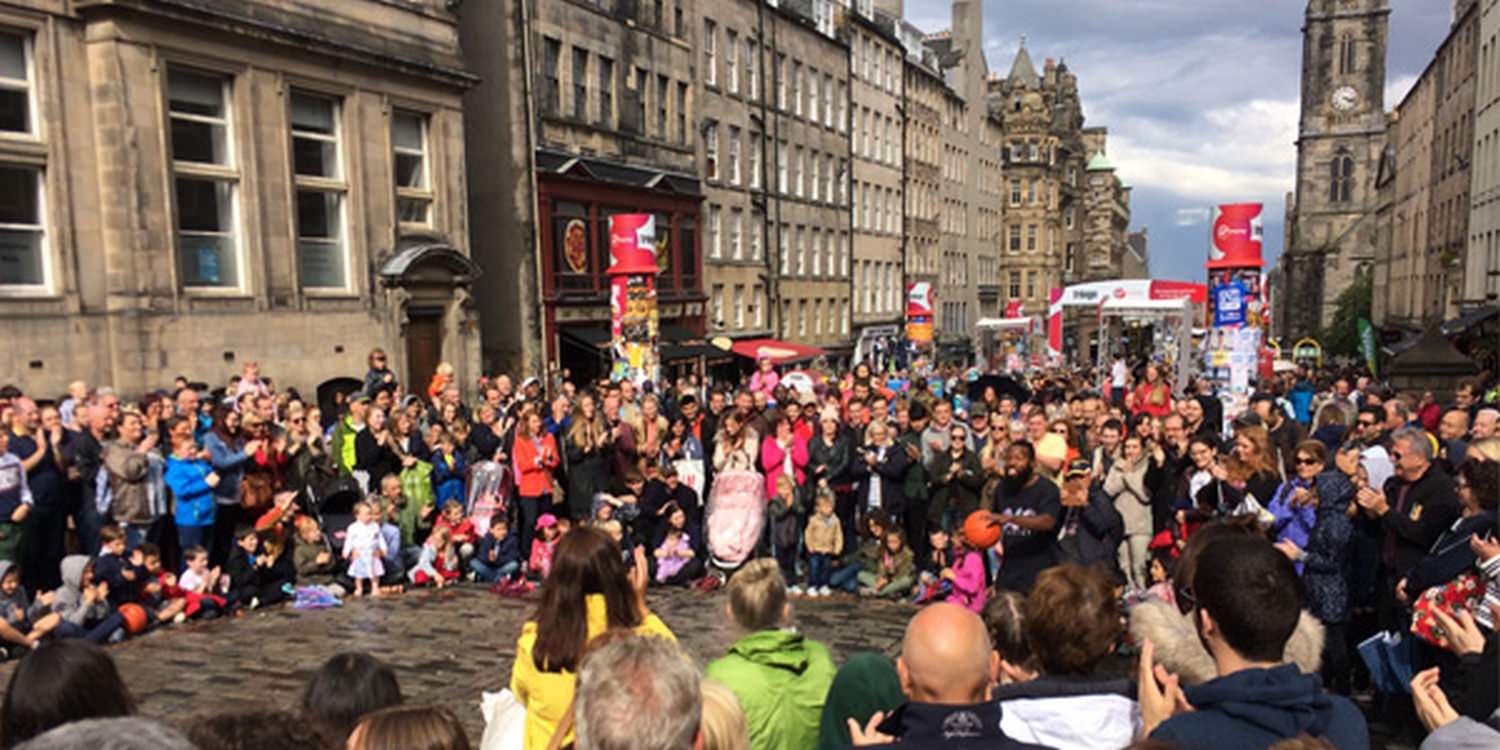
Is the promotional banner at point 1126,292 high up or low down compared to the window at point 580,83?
down

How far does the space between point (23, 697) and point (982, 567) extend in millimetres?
7928

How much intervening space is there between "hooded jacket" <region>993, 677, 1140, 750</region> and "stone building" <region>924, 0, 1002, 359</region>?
62.8 m

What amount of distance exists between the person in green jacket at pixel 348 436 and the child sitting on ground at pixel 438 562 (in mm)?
1490

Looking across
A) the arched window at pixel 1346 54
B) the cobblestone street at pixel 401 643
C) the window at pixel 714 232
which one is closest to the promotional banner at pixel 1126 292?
the window at pixel 714 232

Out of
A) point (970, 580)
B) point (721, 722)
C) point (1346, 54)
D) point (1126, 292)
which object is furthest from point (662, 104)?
point (1346, 54)

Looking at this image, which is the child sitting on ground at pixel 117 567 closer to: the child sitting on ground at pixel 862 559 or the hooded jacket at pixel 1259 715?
the child sitting on ground at pixel 862 559

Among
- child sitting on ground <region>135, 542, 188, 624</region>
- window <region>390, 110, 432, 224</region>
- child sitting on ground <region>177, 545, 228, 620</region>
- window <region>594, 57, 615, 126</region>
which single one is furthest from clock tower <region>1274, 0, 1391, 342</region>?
child sitting on ground <region>135, 542, 188, 624</region>

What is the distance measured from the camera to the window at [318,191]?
753 inches

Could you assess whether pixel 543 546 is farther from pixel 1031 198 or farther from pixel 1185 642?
pixel 1031 198

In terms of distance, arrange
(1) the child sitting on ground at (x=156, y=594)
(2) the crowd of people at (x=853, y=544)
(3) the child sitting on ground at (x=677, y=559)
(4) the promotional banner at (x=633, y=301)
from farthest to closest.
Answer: (4) the promotional banner at (x=633, y=301)
(3) the child sitting on ground at (x=677, y=559)
(1) the child sitting on ground at (x=156, y=594)
(2) the crowd of people at (x=853, y=544)

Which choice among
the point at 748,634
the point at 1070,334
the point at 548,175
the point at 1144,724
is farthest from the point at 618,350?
the point at 1070,334

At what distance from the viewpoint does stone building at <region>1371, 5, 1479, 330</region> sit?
43031 millimetres

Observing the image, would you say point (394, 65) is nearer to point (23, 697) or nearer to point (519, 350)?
point (519, 350)

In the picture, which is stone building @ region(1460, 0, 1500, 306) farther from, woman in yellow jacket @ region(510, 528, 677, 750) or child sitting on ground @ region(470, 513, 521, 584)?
woman in yellow jacket @ region(510, 528, 677, 750)
